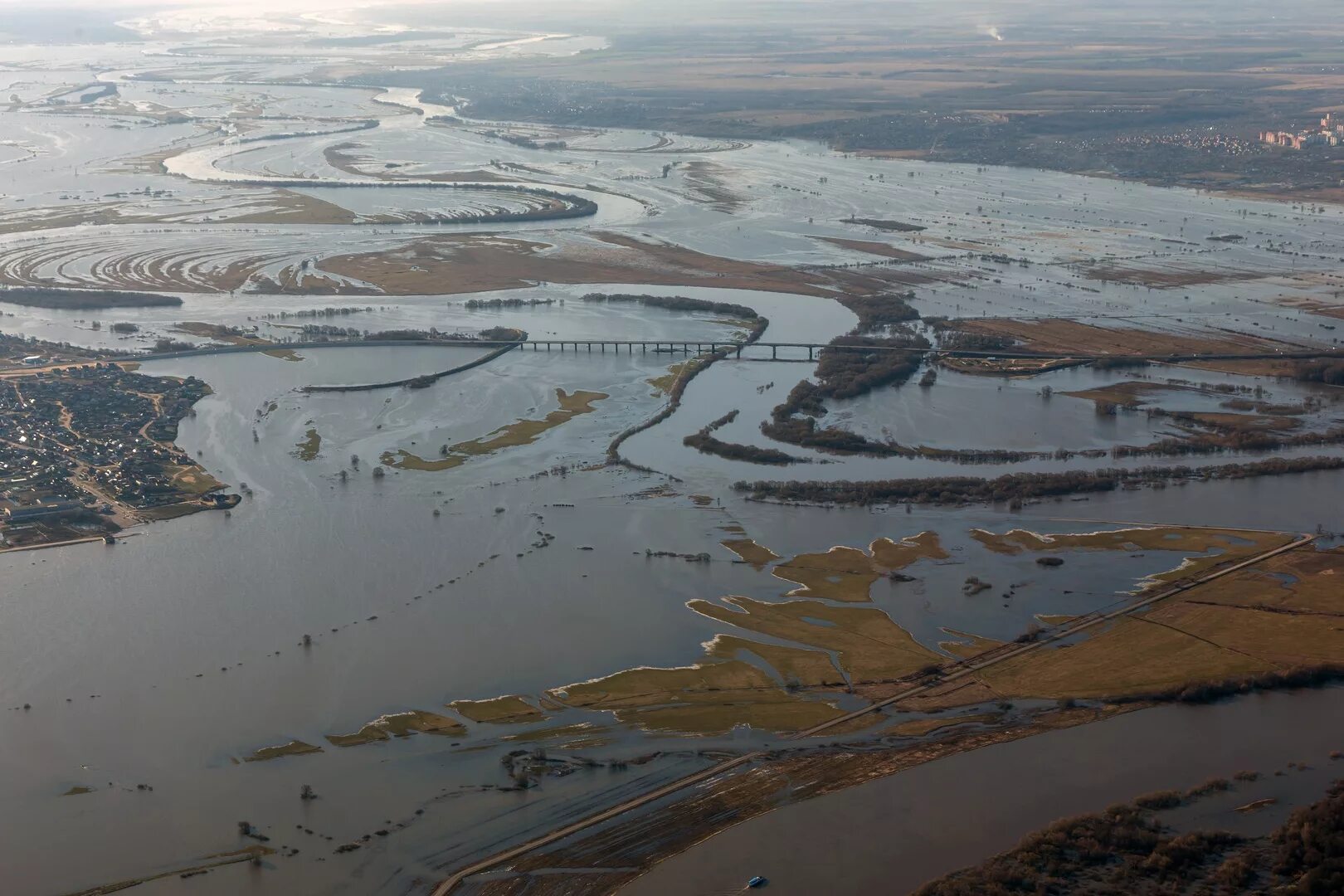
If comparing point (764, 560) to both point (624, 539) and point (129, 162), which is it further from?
point (129, 162)

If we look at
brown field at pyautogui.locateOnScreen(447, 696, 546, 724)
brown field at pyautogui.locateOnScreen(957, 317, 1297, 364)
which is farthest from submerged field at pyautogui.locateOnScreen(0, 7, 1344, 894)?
brown field at pyautogui.locateOnScreen(957, 317, 1297, 364)

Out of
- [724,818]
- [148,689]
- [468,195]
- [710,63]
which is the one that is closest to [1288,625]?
[724,818]

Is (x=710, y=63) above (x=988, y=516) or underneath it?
above

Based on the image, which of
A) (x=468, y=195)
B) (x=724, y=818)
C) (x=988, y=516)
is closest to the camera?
(x=724, y=818)

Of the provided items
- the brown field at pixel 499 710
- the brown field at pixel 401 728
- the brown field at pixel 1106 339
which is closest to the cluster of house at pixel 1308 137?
the brown field at pixel 1106 339

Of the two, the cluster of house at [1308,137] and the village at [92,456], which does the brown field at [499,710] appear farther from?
the cluster of house at [1308,137]

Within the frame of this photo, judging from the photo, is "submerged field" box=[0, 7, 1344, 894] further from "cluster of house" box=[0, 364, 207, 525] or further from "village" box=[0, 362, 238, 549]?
"cluster of house" box=[0, 364, 207, 525]
